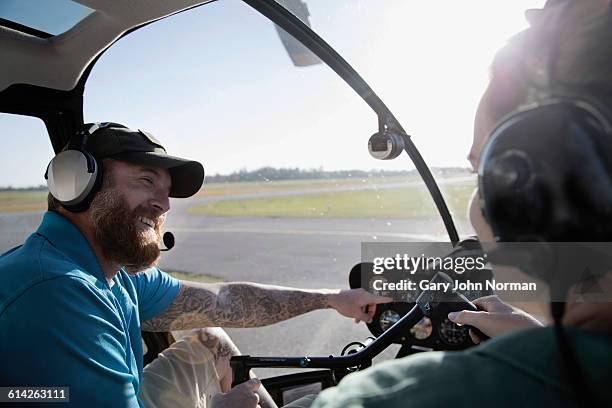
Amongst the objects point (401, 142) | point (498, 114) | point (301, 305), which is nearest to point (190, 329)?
point (301, 305)

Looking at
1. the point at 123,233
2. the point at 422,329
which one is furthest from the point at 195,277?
the point at 422,329

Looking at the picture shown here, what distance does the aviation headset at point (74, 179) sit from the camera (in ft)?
5.13

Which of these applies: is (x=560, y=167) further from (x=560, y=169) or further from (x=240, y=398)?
(x=240, y=398)

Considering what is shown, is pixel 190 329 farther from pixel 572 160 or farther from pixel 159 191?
pixel 572 160

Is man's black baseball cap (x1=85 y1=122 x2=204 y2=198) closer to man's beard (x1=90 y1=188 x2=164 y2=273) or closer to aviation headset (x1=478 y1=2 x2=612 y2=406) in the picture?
man's beard (x1=90 y1=188 x2=164 y2=273)

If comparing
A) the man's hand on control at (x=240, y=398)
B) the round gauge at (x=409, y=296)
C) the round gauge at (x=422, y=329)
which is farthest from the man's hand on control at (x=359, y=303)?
the man's hand on control at (x=240, y=398)

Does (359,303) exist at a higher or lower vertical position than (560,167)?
lower

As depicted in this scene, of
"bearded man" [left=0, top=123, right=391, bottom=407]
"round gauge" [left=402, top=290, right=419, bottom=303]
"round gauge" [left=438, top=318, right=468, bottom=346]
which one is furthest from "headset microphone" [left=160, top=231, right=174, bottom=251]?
"round gauge" [left=438, top=318, right=468, bottom=346]

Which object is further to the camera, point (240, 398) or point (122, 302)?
point (122, 302)

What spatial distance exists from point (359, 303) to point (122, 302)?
921mm

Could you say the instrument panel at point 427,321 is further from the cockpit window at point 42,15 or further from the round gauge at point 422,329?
the cockpit window at point 42,15

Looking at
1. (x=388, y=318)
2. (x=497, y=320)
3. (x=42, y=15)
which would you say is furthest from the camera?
(x=388, y=318)

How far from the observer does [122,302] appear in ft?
5.67

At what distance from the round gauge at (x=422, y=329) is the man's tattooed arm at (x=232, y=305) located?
1.67 feet
